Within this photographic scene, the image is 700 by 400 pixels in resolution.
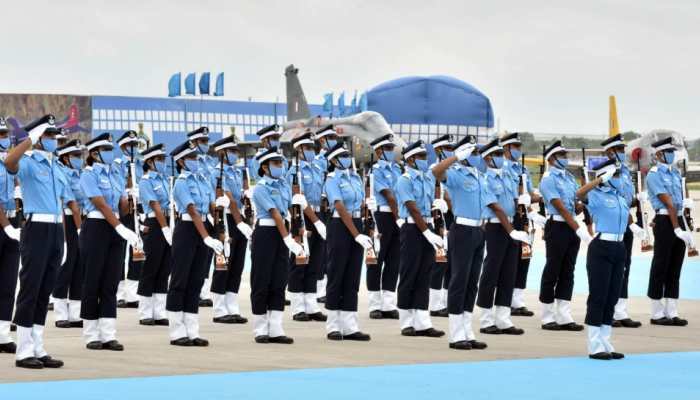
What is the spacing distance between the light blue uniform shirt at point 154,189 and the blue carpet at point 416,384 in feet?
11.9

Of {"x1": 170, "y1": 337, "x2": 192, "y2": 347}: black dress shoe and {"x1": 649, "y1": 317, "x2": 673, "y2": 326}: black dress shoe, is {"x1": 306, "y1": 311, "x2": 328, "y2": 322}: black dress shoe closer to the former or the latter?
{"x1": 170, "y1": 337, "x2": 192, "y2": 347}: black dress shoe

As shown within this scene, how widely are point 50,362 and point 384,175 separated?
495cm

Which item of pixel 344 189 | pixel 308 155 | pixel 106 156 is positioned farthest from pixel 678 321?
pixel 106 156

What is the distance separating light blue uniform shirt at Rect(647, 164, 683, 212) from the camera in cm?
1531

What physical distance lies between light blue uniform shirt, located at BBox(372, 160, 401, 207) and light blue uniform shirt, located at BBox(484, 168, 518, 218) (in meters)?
1.17

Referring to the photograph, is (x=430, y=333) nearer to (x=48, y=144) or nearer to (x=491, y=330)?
(x=491, y=330)

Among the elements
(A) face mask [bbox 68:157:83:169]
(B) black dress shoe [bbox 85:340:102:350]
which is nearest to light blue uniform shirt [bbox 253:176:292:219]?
(A) face mask [bbox 68:157:83:169]

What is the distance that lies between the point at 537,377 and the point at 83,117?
72254 millimetres

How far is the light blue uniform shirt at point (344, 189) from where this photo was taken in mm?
13680

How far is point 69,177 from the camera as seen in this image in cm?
1403

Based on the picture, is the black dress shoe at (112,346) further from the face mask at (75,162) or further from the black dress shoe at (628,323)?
the black dress shoe at (628,323)

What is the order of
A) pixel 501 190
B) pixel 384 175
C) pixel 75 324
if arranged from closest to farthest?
1. pixel 501 190
2. pixel 75 324
3. pixel 384 175

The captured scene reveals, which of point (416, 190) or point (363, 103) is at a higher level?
point (363, 103)

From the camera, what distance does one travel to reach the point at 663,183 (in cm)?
1534
